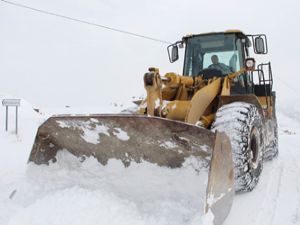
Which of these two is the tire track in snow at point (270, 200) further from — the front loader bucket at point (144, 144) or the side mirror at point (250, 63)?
the side mirror at point (250, 63)

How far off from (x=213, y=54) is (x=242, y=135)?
7.40ft

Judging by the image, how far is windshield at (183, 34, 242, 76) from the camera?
5543 millimetres

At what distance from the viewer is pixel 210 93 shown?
445 centimetres

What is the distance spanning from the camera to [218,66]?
5480 mm

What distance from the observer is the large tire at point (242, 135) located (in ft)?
12.1

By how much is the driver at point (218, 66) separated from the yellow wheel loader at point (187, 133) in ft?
0.05

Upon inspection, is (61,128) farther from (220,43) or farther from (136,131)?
(220,43)

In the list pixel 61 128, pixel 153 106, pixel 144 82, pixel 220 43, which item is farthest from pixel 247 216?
pixel 220 43

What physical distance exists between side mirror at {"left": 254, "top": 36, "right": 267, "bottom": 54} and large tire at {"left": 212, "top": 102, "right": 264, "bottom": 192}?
138 centimetres

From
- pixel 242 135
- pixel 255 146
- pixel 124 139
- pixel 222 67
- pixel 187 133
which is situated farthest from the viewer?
pixel 222 67

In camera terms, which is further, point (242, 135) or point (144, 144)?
point (242, 135)

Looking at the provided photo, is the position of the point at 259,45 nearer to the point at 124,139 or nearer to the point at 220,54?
the point at 220,54

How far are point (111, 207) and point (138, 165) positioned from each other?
0.56 meters

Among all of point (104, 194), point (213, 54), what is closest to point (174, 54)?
point (213, 54)
